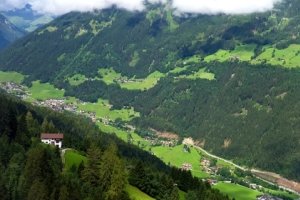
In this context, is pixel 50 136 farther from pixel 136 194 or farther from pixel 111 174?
pixel 111 174

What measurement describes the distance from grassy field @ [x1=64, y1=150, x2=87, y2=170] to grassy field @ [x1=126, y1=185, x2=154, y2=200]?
513 inches

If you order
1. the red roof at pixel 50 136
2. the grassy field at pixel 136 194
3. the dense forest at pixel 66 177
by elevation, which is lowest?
the grassy field at pixel 136 194

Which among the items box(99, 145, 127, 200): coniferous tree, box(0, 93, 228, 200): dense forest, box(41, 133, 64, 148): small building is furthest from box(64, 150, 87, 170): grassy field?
box(41, 133, 64, 148): small building

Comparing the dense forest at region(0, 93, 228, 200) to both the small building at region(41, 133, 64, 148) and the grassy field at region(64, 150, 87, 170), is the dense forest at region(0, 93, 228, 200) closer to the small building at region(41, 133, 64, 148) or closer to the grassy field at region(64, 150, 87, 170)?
the grassy field at region(64, 150, 87, 170)

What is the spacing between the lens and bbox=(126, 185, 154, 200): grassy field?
422ft

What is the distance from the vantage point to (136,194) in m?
131

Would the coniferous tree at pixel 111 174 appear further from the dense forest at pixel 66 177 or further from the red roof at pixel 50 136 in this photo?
the red roof at pixel 50 136

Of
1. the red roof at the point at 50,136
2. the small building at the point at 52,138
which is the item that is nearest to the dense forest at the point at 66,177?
the small building at the point at 52,138

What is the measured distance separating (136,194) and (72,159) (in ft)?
64.6

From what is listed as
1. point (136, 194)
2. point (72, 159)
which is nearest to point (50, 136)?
point (72, 159)

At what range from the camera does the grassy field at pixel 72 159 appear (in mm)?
133275

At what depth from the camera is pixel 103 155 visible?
123875mm

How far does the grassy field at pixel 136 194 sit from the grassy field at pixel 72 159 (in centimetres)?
1304

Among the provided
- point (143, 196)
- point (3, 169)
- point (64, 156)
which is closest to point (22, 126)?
point (64, 156)
